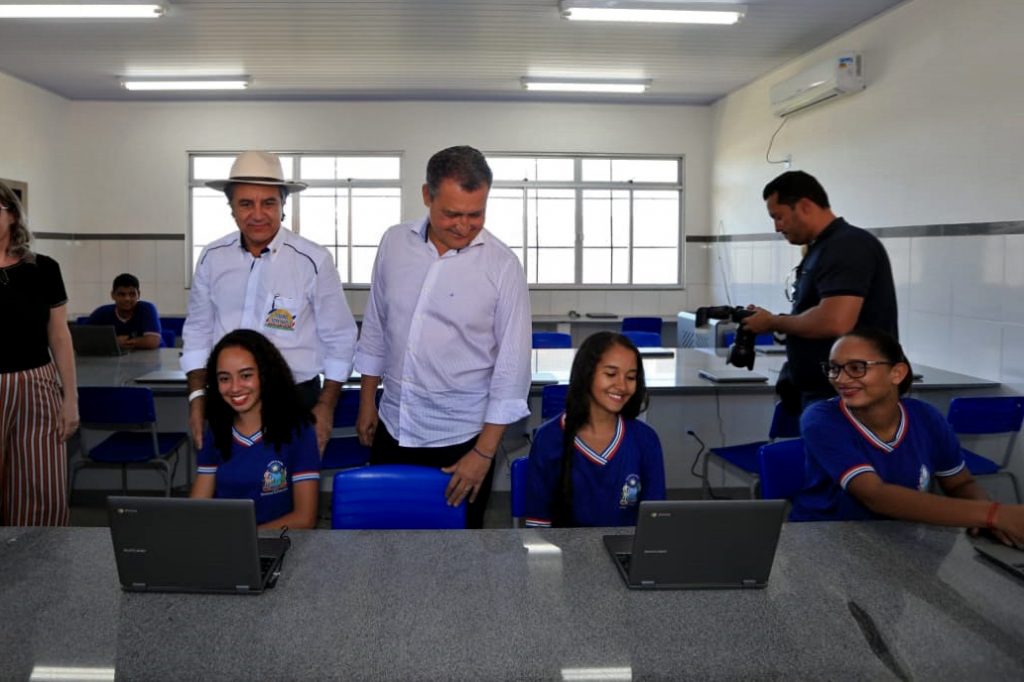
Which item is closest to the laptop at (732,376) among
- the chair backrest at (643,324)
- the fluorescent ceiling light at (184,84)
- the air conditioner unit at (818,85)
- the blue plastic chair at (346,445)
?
the blue plastic chair at (346,445)

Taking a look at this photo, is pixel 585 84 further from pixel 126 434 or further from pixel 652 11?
pixel 126 434

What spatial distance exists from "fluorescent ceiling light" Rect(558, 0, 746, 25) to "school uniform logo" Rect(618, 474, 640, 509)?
Answer: 389cm

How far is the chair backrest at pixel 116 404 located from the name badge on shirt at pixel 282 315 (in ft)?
5.11

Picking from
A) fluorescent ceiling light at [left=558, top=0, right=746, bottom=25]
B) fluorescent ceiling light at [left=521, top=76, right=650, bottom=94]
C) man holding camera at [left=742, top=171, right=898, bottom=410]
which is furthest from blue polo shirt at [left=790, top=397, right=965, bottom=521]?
fluorescent ceiling light at [left=521, top=76, right=650, bottom=94]

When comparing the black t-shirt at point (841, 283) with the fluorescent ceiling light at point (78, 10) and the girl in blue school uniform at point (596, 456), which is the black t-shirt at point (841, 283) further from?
the fluorescent ceiling light at point (78, 10)

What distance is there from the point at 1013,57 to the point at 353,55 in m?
4.73

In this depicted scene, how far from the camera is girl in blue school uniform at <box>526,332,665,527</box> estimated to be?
2.22 meters

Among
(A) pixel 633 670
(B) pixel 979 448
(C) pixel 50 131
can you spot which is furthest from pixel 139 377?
(C) pixel 50 131

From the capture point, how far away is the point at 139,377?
4.29 metres

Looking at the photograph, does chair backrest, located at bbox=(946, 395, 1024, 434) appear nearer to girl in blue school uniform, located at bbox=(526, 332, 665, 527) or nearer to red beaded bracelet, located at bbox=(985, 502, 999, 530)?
red beaded bracelet, located at bbox=(985, 502, 999, 530)

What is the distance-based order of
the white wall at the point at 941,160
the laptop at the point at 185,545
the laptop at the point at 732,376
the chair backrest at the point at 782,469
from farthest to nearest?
1. the white wall at the point at 941,160
2. the laptop at the point at 732,376
3. the chair backrest at the point at 782,469
4. the laptop at the point at 185,545

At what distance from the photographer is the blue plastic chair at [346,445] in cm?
382

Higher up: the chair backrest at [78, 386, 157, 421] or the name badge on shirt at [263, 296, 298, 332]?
the name badge on shirt at [263, 296, 298, 332]

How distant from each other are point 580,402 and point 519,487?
0.94ft
